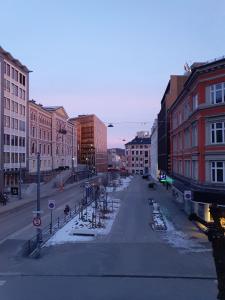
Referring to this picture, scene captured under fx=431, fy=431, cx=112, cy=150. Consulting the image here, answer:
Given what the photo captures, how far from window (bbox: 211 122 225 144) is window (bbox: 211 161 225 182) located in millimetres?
1593

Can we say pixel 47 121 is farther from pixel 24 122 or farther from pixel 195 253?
pixel 195 253

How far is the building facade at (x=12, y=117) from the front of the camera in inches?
2665

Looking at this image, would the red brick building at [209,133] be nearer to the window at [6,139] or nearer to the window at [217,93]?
the window at [217,93]

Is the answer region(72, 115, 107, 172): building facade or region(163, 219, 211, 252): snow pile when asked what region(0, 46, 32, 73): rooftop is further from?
region(72, 115, 107, 172): building facade

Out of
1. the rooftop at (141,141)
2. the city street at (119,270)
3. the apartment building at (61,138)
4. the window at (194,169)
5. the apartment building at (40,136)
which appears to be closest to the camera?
the city street at (119,270)

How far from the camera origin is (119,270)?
2086 centimetres

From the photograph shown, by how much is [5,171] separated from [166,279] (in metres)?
53.8

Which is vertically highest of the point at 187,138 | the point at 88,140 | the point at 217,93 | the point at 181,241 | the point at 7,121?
the point at 88,140

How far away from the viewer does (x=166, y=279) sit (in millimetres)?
19250

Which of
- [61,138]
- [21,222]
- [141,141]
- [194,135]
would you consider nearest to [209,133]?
[194,135]

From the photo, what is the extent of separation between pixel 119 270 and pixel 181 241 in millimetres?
8329

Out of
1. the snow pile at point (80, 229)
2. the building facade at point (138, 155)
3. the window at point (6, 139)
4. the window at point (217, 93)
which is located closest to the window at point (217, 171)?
the window at point (217, 93)

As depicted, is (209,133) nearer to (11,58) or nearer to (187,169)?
(187,169)

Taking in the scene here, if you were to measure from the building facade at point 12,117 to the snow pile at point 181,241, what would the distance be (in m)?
39.9
